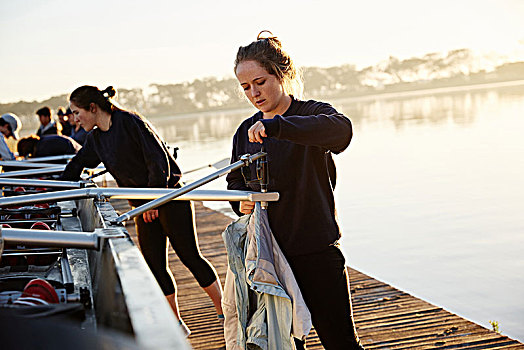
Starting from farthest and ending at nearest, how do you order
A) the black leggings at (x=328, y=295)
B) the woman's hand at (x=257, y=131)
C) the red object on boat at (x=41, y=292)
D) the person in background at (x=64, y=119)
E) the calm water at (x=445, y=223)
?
the person in background at (x=64, y=119) → the calm water at (x=445, y=223) → the black leggings at (x=328, y=295) → the woman's hand at (x=257, y=131) → the red object on boat at (x=41, y=292)

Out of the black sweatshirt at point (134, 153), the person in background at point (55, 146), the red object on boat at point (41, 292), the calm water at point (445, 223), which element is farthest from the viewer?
the person in background at point (55, 146)

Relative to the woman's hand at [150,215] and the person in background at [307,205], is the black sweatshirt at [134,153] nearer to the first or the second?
the woman's hand at [150,215]

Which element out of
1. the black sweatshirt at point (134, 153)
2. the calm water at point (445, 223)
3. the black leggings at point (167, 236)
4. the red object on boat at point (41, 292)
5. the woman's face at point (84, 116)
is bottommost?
the calm water at point (445, 223)

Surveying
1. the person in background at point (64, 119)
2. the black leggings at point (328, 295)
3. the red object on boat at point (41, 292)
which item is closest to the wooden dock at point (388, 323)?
the black leggings at point (328, 295)

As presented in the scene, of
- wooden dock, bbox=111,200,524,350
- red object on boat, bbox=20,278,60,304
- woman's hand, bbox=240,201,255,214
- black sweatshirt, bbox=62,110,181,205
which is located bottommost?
wooden dock, bbox=111,200,524,350

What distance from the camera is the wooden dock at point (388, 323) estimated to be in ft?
14.0

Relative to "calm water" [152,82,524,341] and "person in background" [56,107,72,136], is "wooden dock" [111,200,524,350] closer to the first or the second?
"calm water" [152,82,524,341]

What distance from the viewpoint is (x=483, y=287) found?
7359 millimetres

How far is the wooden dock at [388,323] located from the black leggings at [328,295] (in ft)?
5.22

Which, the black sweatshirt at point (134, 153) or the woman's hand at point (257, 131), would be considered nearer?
the woman's hand at point (257, 131)

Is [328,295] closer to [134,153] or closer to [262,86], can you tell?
[262,86]

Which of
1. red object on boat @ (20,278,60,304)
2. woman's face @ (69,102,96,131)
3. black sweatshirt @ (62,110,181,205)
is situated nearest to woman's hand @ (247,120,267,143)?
red object on boat @ (20,278,60,304)

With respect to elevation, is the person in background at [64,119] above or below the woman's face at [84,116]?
below

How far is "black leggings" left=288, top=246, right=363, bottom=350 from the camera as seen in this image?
2.79m
